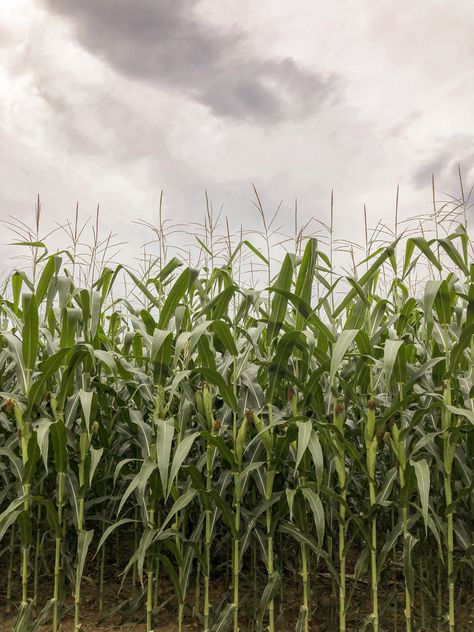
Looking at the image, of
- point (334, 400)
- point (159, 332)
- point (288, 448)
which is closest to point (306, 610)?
point (288, 448)

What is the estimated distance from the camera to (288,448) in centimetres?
270

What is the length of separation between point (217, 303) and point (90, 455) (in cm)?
108

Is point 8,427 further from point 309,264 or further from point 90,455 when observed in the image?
point 309,264

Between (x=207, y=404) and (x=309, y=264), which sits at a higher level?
(x=309, y=264)

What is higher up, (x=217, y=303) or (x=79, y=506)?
(x=217, y=303)

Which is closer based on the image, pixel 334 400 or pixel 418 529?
pixel 334 400

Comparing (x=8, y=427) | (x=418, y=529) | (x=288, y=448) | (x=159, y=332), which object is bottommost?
(x=418, y=529)

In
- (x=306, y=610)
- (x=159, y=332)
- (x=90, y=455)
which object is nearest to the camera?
(x=159, y=332)

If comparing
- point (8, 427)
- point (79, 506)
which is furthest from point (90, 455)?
point (8, 427)

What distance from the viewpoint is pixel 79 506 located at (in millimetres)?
2711

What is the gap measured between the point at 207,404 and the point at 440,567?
1.56 m

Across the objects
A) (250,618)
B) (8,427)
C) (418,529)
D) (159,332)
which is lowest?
Result: (250,618)

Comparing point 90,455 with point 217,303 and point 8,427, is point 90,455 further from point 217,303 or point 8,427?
point 217,303

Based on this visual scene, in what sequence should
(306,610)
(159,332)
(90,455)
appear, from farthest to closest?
(90,455)
(306,610)
(159,332)
